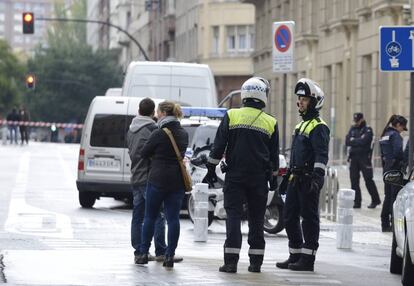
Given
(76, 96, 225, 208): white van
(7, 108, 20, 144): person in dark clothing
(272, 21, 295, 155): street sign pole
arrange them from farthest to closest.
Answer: (7, 108, 20, 144): person in dark clothing, (76, 96, 225, 208): white van, (272, 21, 295, 155): street sign pole

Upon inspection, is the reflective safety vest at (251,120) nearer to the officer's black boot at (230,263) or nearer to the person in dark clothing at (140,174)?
the officer's black boot at (230,263)

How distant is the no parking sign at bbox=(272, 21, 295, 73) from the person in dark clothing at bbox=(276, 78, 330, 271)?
935 cm

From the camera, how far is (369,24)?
45.3 m

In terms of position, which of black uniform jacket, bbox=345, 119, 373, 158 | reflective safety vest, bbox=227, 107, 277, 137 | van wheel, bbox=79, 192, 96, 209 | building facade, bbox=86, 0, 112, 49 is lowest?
van wheel, bbox=79, 192, 96, 209

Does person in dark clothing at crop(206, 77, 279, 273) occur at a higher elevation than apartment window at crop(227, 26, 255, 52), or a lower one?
lower

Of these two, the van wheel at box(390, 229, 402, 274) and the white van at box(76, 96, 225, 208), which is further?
the white van at box(76, 96, 225, 208)

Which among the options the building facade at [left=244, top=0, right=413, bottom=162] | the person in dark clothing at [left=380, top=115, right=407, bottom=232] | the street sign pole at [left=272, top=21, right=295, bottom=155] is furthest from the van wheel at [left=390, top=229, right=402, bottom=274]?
the building facade at [left=244, top=0, right=413, bottom=162]

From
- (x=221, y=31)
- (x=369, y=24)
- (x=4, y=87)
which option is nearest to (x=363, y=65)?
(x=369, y=24)

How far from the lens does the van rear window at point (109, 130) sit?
26812 mm

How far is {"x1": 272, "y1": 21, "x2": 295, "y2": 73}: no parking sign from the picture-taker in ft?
81.1

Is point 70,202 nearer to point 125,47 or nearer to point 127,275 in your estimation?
point 127,275

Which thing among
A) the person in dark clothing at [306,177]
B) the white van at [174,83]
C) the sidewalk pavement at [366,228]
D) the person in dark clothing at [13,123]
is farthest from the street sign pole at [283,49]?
the person in dark clothing at [13,123]

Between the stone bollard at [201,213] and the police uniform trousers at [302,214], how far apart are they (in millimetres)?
4054

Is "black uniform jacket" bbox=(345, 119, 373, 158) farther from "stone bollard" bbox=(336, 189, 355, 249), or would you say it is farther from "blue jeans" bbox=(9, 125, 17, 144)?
"blue jeans" bbox=(9, 125, 17, 144)
